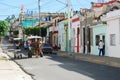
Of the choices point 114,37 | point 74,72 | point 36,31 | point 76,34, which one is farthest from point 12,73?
point 36,31

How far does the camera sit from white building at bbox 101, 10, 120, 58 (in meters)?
39.7

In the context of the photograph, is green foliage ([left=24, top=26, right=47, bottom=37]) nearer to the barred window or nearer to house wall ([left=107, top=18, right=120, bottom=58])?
house wall ([left=107, top=18, right=120, bottom=58])

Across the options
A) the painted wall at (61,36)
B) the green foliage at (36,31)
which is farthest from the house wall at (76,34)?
the green foliage at (36,31)

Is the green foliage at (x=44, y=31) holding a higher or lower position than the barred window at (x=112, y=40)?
higher

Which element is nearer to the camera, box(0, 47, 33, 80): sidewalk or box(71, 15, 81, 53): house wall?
box(0, 47, 33, 80): sidewalk

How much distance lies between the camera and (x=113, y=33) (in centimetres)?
4125

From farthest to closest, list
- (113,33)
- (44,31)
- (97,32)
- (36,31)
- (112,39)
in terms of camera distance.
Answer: (36,31)
(44,31)
(97,32)
(112,39)
(113,33)

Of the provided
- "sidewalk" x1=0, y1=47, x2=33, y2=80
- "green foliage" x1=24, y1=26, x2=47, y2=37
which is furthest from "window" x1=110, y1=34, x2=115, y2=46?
"green foliage" x1=24, y1=26, x2=47, y2=37

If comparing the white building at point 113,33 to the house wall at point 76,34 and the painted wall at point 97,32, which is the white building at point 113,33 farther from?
the house wall at point 76,34

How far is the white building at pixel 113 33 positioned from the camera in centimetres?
A: 3969

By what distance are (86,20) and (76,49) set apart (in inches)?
288

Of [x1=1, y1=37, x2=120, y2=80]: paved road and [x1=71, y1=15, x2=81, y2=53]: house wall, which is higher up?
[x1=71, y1=15, x2=81, y2=53]: house wall

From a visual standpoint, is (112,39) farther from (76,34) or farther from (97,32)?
(76,34)

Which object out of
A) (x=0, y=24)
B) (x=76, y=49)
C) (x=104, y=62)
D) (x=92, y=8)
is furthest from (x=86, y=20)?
(x=104, y=62)
